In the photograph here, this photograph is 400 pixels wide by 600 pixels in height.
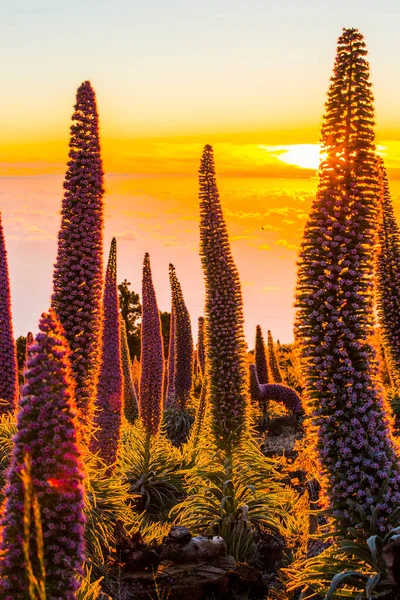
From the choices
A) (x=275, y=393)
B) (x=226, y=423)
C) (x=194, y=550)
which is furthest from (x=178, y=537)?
(x=275, y=393)

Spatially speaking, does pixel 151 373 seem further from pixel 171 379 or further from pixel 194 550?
pixel 171 379

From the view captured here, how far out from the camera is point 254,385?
20797 millimetres

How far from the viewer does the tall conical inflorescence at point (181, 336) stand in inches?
765

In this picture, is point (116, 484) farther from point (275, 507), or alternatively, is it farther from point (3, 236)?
point (3, 236)

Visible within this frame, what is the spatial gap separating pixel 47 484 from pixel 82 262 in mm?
4128

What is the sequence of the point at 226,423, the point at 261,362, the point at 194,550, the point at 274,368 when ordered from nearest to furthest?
the point at 194,550
the point at 226,423
the point at 261,362
the point at 274,368

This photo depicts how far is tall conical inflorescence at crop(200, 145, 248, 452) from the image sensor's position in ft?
37.7

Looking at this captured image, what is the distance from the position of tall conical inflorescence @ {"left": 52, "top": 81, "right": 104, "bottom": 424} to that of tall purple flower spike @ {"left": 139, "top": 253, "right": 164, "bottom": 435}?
5.98 meters

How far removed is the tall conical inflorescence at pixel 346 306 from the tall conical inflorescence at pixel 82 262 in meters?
2.48

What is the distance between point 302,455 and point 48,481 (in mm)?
6816

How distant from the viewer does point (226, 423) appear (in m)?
11.4

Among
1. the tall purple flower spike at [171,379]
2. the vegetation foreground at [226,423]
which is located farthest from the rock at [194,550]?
the tall purple flower spike at [171,379]

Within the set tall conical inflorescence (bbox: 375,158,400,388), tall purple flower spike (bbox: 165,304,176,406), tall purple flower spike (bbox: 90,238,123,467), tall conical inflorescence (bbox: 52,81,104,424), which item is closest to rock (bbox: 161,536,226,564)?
tall conical inflorescence (bbox: 52,81,104,424)

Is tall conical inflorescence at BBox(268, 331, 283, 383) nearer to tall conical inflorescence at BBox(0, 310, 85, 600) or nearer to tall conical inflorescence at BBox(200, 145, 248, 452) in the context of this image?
tall conical inflorescence at BBox(200, 145, 248, 452)
